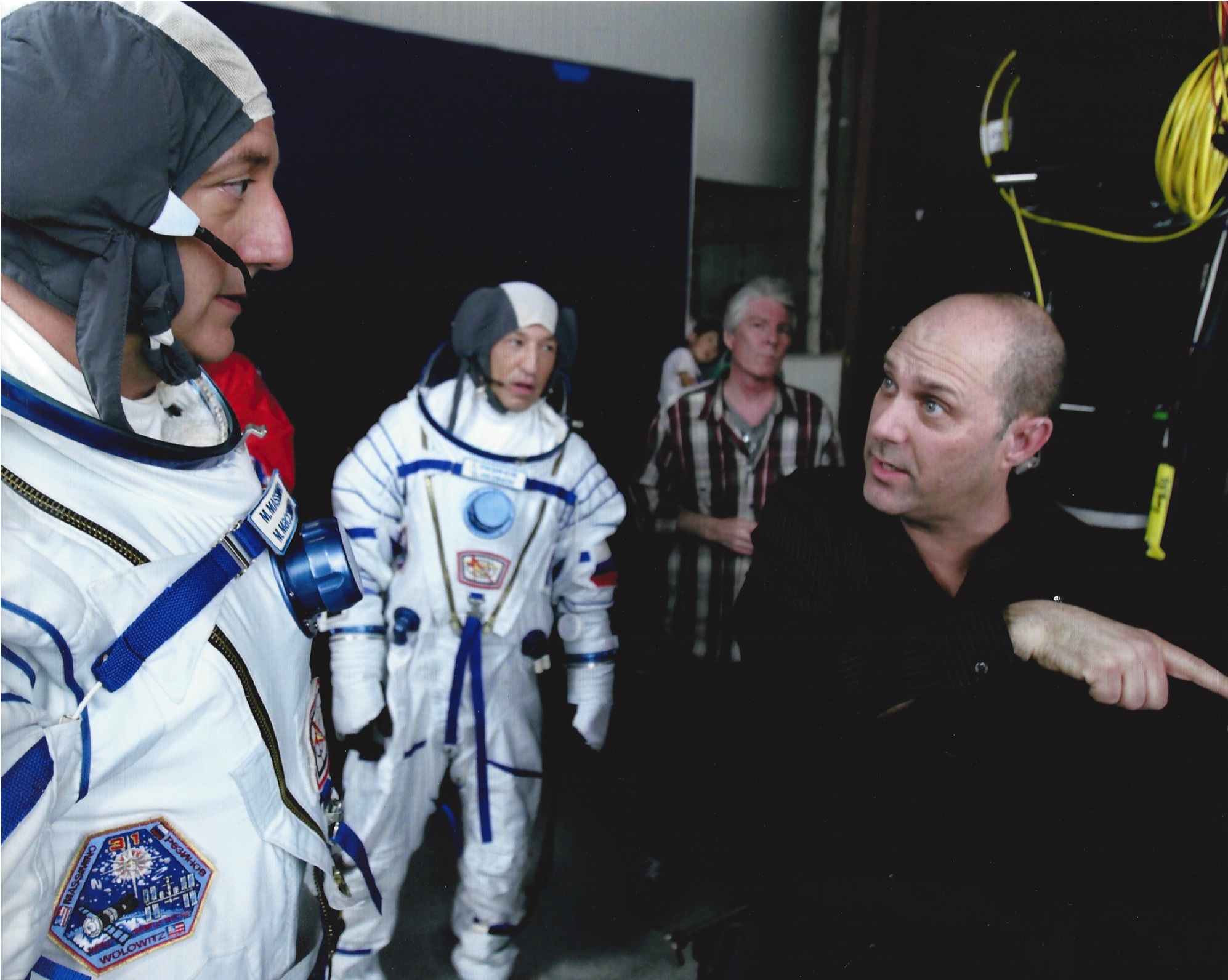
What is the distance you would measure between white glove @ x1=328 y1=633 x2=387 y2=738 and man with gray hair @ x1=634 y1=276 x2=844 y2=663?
3.46 ft

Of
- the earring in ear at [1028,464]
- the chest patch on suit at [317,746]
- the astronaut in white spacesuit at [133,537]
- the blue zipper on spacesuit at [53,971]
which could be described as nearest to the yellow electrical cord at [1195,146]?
the earring in ear at [1028,464]

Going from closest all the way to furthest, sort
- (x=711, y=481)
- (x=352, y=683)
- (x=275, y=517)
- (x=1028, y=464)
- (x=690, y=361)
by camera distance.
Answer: (x=275, y=517)
(x=1028, y=464)
(x=352, y=683)
(x=711, y=481)
(x=690, y=361)

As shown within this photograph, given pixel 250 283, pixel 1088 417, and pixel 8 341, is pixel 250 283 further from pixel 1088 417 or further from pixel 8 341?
pixel 1088 417

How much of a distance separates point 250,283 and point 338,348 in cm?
193

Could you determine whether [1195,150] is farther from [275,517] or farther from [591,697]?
[275,517]

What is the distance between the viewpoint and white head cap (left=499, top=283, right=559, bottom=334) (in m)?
2.06

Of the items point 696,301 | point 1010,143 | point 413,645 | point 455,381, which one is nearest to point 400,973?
point 413,645

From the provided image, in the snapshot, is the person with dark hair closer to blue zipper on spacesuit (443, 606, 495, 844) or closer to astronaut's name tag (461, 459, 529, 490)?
astronaut's name tag (461, 459, 529, 490)

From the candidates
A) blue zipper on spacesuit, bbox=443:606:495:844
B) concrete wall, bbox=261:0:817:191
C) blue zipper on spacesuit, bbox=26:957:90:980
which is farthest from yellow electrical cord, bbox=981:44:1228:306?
concrete wall, bbox=261:0:817:191

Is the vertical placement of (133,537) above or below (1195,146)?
below

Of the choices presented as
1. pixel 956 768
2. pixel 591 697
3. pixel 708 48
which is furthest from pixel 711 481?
pixel 708 48

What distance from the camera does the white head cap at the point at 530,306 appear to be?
6.75ft

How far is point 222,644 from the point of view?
0.83 meters

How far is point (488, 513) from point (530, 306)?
21.8 inches
